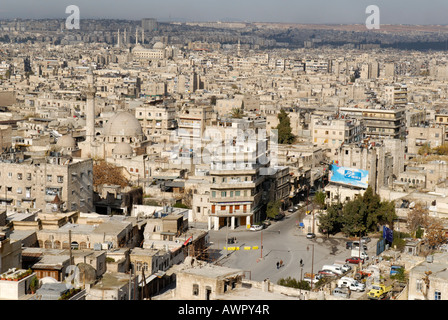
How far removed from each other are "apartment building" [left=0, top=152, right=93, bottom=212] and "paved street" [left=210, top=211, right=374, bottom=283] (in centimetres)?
302

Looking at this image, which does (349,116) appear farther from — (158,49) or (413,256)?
(158,49)

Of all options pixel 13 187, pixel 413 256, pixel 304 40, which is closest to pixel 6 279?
pixel 413 256

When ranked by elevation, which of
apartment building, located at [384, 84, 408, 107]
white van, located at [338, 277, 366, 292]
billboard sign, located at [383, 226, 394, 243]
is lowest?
billboard sign, located at [383, 226, 394, 243]

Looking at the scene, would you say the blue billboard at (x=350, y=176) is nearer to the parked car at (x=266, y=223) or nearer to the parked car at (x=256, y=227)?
Result: the parked car at (x=266, y=223)

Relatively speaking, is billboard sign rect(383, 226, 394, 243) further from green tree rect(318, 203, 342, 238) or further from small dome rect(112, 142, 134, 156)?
small dome rect(112, 142, 134, 156)

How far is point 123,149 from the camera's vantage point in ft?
78.1

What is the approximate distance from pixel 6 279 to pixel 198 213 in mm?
10297

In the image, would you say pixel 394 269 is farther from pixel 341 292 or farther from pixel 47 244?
pixel 47 244

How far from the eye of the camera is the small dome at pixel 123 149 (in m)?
23.8

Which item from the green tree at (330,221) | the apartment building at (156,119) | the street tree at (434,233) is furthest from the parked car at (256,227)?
the apartment building at (156,119)

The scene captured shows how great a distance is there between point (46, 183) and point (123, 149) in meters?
7.12

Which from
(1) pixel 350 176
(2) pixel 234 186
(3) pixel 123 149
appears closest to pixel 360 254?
(2) pixel 234 186

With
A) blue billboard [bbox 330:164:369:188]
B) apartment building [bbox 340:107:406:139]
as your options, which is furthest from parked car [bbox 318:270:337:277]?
apartment building [bbox 340:107:406:139]

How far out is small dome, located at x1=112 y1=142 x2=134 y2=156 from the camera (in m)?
23.8
